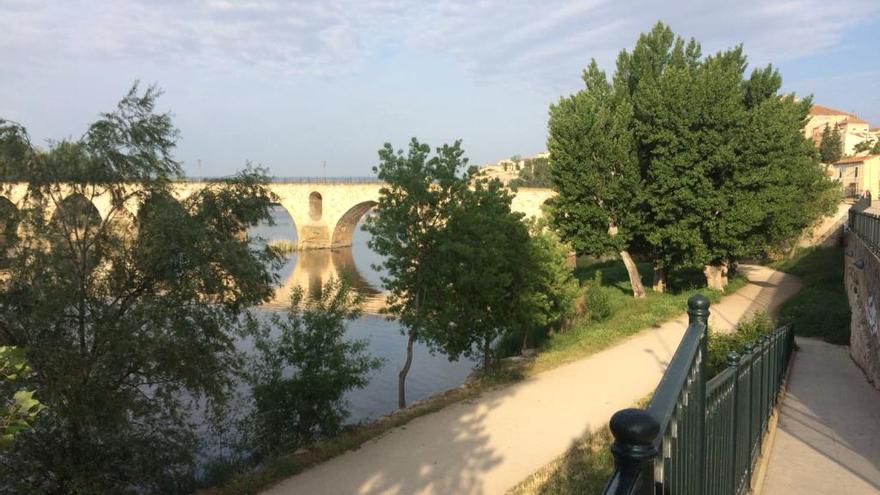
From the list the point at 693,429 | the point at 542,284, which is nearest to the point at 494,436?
the point at 693,429

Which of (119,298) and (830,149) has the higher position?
(830,149)

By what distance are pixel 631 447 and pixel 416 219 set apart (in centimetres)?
1414

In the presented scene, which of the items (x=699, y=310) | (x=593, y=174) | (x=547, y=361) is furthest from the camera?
(x=593, y=174)

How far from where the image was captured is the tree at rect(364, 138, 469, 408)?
15.6 meters

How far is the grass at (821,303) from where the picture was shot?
18.0 metres

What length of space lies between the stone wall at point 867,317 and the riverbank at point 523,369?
243 inches

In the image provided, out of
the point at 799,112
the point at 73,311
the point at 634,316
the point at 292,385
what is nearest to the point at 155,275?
the point at 73,311

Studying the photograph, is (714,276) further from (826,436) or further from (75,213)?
(75,213)

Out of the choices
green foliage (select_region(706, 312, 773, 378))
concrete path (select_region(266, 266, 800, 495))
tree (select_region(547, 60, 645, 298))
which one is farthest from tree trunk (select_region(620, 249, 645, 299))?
green foliage (select_region(706, 312, 773, 378))

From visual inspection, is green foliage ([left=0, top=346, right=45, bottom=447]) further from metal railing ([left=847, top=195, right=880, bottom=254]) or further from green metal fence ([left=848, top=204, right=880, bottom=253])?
green metal fence ([left=848, top=204, right=880, bottom=253])

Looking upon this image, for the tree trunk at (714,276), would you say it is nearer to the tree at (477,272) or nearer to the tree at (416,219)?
the tree at (477,272)

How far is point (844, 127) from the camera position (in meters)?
85.2

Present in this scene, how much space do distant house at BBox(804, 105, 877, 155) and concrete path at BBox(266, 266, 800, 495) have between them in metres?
Answer: 75.1

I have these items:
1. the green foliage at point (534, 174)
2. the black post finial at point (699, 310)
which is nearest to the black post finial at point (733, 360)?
the black post finial at point (699, 310)
